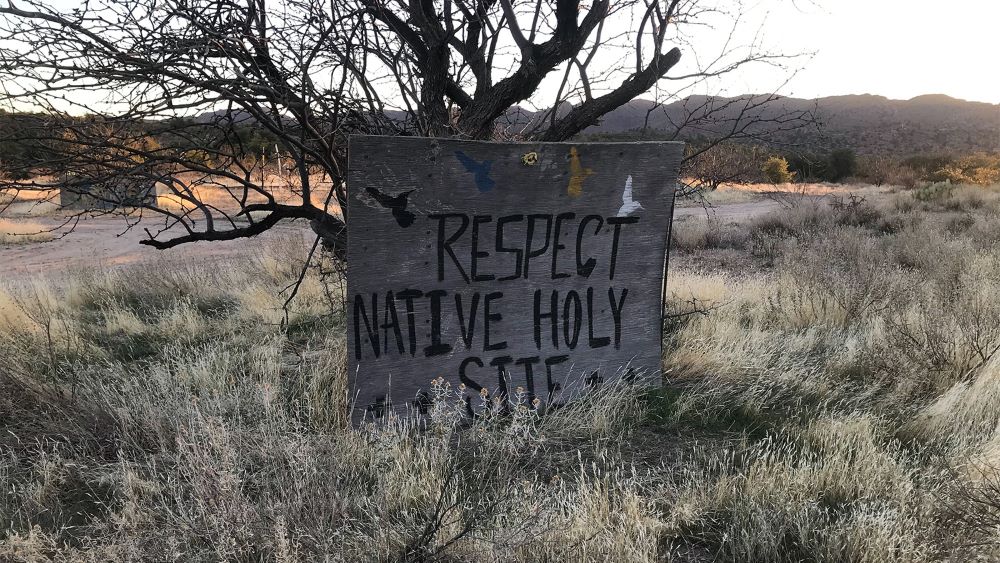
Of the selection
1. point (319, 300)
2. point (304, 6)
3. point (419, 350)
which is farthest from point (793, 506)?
point (319, 300)

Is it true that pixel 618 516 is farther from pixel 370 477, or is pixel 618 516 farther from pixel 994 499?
pixel 994 499

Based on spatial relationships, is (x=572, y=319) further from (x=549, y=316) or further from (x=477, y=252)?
(x=477, y=252)

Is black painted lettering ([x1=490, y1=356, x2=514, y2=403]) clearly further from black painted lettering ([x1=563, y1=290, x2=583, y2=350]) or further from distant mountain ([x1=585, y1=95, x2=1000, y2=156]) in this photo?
distant mountain ([x1=585, y1=95, x2=1000, y2=156])

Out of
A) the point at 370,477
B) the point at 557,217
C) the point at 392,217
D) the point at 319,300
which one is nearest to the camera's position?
the point at 370,477

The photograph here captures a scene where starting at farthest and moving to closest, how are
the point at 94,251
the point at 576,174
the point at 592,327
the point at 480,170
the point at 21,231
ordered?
1. the point at 21,231
2. the point at 94,251
3. the point at 592,327
4. the point at 576,174
5. the point at 480,170

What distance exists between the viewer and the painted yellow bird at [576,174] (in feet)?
11.4

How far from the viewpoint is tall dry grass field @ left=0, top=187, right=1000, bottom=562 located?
211 centimetres

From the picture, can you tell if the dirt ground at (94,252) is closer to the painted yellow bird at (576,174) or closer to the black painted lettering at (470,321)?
the black painted lettering at (470,321)

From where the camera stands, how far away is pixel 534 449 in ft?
8.26

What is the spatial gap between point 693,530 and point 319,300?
477 cm

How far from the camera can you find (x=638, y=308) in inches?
152

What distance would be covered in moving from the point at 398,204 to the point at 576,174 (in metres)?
1.04

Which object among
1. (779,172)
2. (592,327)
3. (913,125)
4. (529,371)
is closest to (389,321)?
(529,371)

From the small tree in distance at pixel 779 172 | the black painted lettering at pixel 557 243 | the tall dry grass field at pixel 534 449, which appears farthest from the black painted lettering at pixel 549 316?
the small tree in distance at pixel 779 172
